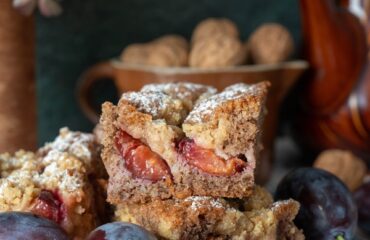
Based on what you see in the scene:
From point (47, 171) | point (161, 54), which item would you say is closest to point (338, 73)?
point (161, 54)

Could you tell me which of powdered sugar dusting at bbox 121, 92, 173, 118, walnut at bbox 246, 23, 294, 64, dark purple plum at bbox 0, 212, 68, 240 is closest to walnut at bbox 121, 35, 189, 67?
walnut at bbox 246, 23, 294, 64

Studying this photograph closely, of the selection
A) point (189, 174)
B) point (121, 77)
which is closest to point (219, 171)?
point (189, 174)

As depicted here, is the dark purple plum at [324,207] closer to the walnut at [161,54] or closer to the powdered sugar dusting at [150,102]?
the powdered sugar dusting at [150,102]

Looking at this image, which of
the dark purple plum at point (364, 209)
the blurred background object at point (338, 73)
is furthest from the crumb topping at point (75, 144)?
the blurred background object at point (338, 73)

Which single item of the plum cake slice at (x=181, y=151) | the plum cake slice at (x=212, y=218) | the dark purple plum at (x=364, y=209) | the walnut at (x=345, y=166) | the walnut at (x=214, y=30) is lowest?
the dark purple plum at (x=364, y=209)

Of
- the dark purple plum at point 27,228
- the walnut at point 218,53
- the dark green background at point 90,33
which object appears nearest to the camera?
the dark purple plum at point 27,228

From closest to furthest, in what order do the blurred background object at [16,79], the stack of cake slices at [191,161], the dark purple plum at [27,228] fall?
the dark purple plum at [27,228], the stack of cake slices at [191,161], the blurred background object at [16,79]

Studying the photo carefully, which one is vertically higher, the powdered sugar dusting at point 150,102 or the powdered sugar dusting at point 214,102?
the powdered sugar dusting at point 150,102

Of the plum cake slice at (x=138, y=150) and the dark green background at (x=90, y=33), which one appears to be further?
the dark green background at (x=90, y=33)
